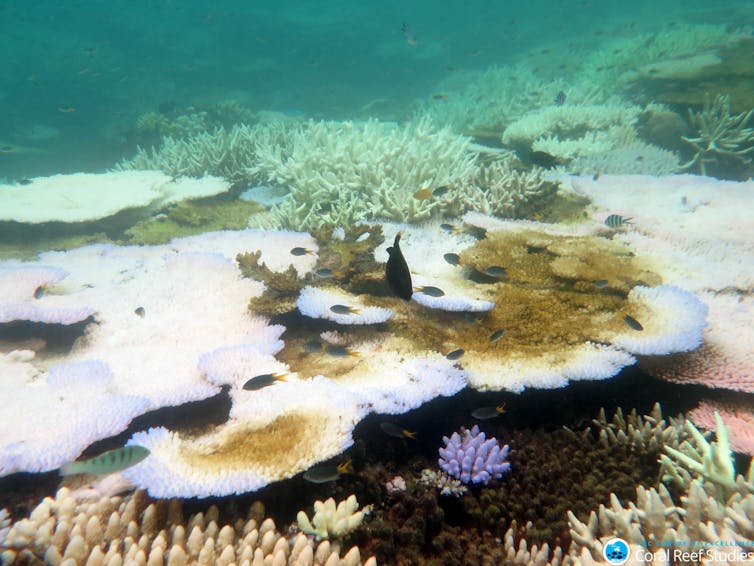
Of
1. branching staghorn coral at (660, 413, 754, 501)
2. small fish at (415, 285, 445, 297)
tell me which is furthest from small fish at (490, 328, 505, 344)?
branching staghorn coral at (660, 413, 754, 501)

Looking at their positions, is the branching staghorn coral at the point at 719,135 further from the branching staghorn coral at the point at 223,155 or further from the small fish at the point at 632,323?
the branching staghorn coral at the point at 223,155

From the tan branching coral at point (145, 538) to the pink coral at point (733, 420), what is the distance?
2462mm

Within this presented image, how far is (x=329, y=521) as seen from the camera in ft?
7.72

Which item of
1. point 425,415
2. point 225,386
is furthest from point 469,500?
point 225,386

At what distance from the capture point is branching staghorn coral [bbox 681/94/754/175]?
8.62 metres

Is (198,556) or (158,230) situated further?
(158,230)

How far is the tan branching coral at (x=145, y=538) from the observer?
6.68 feet

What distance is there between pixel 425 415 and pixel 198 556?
67.1 inches

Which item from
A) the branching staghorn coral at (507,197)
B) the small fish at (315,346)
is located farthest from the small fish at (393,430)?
the branching staghorn coral at (507,197)

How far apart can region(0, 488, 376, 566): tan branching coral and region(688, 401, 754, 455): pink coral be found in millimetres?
2462

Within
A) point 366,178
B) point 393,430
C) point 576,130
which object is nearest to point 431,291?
point 393,430

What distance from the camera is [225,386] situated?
307 cm

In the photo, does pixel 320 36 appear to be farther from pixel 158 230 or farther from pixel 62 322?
pixel 62 322

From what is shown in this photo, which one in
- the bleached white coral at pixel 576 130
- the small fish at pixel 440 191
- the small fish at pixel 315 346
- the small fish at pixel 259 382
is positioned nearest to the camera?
the small fish at pixel 259 382
